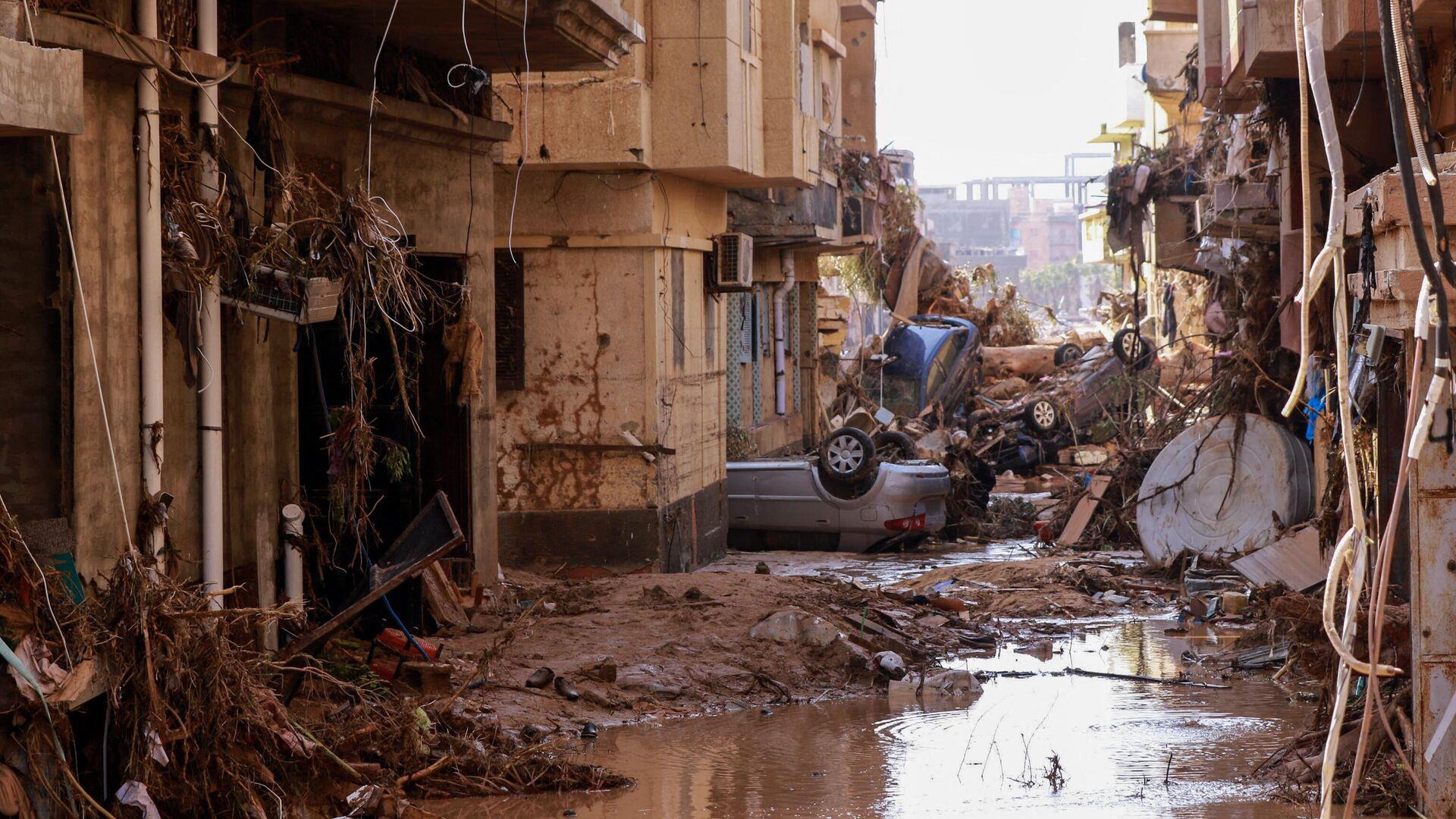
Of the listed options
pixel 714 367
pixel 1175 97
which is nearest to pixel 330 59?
pixel 714 367

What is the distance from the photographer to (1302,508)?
45.3 feet

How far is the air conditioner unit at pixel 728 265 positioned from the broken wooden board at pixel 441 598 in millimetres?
6815

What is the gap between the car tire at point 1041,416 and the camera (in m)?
26.9

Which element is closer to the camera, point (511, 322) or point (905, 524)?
point (511, 322)

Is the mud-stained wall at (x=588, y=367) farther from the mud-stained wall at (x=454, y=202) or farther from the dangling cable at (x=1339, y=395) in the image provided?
the dangling cable at (x=1339, y=395)

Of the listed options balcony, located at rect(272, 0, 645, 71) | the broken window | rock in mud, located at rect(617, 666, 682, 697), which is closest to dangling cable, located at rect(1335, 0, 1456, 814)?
rock in mud, located at rect(617, 666, 682, 697)

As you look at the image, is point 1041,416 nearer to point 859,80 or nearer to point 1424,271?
point 859,80

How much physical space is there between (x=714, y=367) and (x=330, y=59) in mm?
7990

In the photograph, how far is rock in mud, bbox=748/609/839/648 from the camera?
33.4ft

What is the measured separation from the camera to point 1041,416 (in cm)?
2702

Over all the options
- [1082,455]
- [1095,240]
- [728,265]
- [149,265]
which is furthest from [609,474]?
[1095,240]

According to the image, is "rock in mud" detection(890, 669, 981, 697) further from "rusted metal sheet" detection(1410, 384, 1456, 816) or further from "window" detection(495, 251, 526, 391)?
"window" detection(495, 251, 526, 391)

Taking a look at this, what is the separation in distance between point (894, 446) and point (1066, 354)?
56.8 feet

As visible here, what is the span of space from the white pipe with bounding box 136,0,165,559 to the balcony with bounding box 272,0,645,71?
211 centimetres
